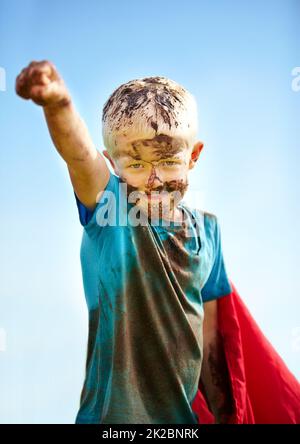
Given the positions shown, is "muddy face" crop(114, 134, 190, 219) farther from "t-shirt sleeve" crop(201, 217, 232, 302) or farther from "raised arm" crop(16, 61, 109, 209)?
"t-shirt sleeve" crop(201, 217, 232, 302)

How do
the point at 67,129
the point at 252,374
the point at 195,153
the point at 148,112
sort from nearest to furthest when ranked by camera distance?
the point at 67,129
the point at 148,112
the point at 195,153
the point at 252,374

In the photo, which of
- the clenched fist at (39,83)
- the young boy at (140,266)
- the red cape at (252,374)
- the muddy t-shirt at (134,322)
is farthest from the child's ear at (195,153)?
the clenched fist at (39,83)

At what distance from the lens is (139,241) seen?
1.58 meters

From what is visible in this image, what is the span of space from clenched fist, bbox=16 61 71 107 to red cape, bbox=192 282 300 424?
78 centimetres

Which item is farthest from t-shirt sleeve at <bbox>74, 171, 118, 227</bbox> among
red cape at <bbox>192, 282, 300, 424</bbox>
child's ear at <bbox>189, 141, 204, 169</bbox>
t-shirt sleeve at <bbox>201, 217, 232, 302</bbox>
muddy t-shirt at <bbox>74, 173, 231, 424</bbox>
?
red cape at <bbox>192, 282, 300, 424</bbox>

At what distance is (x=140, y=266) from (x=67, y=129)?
381mm

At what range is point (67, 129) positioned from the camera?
1353 millimetres

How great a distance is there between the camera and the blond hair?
154 cm

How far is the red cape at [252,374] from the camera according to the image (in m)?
1.77

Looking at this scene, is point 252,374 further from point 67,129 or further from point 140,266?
point 67,129

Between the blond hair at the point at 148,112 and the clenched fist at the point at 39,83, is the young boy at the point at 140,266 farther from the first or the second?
the clenched fist at the point at 39,83

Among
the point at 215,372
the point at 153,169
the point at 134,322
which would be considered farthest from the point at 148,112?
the point at 215,372
